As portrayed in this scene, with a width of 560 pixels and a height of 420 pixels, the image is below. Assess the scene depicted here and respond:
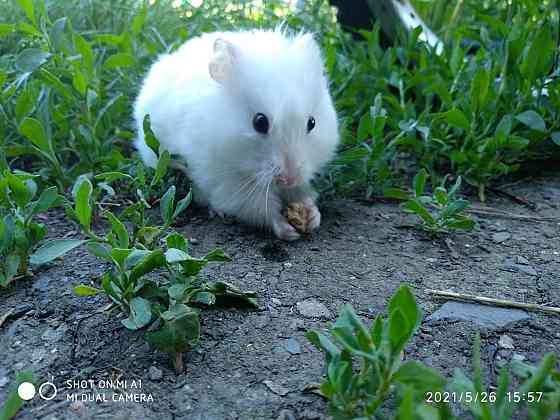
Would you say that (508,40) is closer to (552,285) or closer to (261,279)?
(552,285)

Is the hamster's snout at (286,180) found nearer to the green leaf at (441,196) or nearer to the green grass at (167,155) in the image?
the green grass at (167,155)

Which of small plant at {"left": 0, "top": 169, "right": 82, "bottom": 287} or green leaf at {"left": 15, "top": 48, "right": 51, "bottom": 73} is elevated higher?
green leaf at {"left": 15, "top": 48, "right": 51, "bottom": 73}

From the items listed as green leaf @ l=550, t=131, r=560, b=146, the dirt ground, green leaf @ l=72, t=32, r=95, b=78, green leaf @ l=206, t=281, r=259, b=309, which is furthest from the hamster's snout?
green leaf @ l=550, t=131, r=560, b=146

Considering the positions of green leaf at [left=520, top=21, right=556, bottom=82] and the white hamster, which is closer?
the white hamster

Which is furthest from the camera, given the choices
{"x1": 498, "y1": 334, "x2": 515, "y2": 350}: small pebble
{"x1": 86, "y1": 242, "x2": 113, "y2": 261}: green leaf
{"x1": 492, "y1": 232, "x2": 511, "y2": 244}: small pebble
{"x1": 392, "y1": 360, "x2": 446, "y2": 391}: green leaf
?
{"x1": 492, "y1": 232, "x2": 511, "y2": 244}: small pebble

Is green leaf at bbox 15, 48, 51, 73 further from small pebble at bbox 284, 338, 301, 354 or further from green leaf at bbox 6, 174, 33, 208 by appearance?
small pebble at bbox 284, 338, 301, 354

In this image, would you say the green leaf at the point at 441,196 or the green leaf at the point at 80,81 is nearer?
the green leaf at the point at 441,196

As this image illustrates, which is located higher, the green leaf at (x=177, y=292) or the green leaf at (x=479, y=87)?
the green leaf at (x=479, y=87)

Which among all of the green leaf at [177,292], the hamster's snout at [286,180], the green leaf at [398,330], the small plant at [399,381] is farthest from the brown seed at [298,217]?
the green leaf at [398,330]
